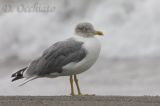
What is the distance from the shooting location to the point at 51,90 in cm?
771

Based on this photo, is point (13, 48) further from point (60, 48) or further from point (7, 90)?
point (60, 48)

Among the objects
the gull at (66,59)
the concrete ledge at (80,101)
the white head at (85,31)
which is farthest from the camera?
the white head at (85,31)

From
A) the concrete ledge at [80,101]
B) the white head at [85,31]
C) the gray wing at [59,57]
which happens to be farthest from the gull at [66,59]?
the concrete ledge at [80,101]

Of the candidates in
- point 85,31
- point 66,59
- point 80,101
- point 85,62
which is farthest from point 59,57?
point 80,101

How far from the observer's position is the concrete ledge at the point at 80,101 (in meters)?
5.16

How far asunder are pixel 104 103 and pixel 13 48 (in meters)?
4.86

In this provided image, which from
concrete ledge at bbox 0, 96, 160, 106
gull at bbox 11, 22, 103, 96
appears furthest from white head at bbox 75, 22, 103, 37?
concrete ledge at bbox 0, 96, 160, 106

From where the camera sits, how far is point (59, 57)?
589 cm

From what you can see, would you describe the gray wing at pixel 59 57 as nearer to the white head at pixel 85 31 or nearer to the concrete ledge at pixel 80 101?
the white head at pixel 85 31

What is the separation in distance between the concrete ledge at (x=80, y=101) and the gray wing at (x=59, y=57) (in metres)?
0.46

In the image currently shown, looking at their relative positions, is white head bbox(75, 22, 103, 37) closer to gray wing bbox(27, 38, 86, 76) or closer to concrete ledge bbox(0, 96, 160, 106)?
gray wing bbox(27, 38, 86, 76)

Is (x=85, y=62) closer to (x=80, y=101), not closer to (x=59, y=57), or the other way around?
(x=59, y=57)

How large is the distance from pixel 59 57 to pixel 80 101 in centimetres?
72

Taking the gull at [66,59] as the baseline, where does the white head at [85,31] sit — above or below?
above
